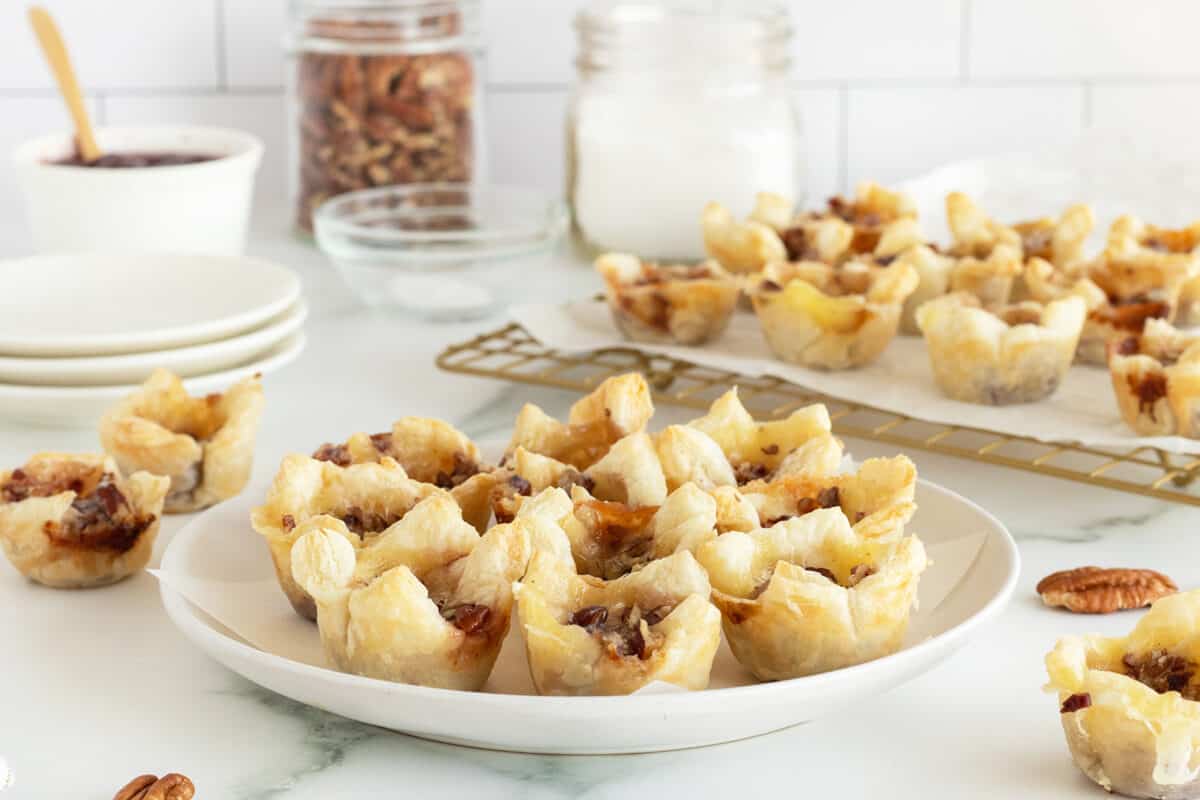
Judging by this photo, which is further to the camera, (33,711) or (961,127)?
(961,127)

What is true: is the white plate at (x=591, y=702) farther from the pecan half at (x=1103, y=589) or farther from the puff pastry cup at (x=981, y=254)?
the puff pastry cup at (x=981, y=254)

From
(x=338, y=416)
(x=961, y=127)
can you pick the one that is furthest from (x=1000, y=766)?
(x=961, y=127)

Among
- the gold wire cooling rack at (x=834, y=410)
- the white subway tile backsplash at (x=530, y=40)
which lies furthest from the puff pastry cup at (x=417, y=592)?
the white subway tile backsplash at (x=530, y=40)

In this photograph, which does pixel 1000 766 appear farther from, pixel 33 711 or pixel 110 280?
pixel 110 280

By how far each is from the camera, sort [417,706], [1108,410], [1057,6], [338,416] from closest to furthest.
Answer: [417,706] < [1108,410] < [338,416] < [1057,6]

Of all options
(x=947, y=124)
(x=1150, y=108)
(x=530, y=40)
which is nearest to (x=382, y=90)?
(x=530, y=40)
